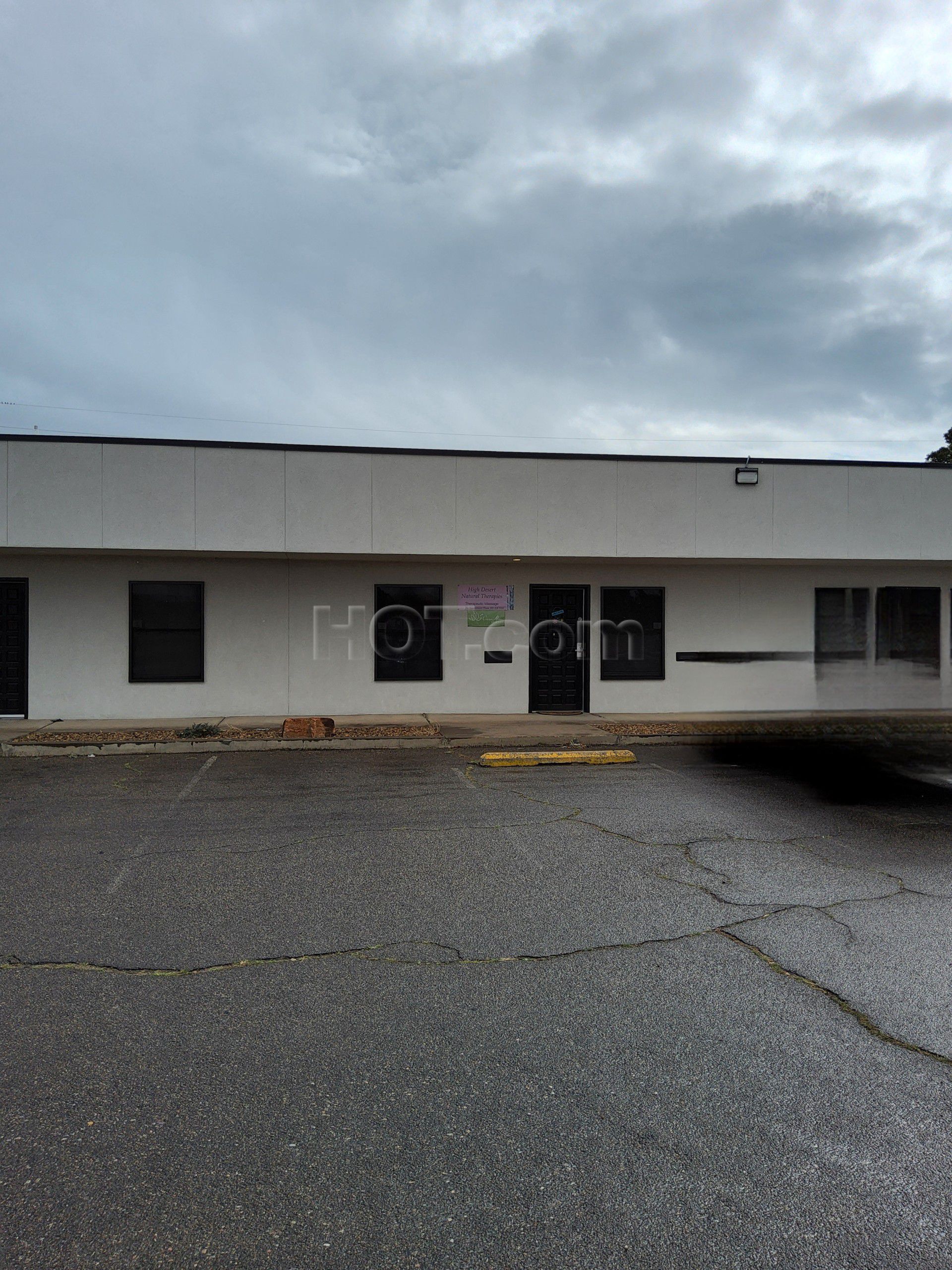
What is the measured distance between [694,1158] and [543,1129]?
1.74ft

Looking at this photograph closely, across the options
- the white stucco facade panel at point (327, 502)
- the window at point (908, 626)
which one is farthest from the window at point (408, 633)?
the window at point (908, 626)

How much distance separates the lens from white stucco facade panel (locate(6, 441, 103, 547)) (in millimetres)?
13250

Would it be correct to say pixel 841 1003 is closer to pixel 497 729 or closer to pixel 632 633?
pixel 497 729

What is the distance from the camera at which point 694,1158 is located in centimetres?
312

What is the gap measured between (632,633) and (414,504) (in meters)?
4.71

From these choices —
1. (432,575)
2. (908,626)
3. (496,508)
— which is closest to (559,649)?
(432,575)

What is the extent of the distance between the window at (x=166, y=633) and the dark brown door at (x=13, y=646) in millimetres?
1679

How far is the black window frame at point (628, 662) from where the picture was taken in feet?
52.9

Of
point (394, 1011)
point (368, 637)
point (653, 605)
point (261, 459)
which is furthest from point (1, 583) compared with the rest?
point (394, 1011)

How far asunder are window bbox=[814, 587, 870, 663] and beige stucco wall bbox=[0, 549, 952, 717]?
0.68 feet

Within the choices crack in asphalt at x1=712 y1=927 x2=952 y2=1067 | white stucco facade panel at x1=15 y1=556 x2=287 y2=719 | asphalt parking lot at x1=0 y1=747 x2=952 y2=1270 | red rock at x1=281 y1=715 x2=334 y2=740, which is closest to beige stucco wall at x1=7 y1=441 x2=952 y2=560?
white stucco facade panel at x1=15 y1=556 x2=287 y2=719

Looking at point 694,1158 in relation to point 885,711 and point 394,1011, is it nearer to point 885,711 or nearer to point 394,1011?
point 394,1011

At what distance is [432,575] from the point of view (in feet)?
51.3

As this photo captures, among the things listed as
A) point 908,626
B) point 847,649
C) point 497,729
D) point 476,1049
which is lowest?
point 476,1049
